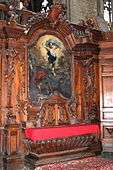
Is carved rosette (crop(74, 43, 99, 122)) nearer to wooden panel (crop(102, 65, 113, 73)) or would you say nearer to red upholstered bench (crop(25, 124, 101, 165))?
wooden panel (crop(102, 65, 113, 73))

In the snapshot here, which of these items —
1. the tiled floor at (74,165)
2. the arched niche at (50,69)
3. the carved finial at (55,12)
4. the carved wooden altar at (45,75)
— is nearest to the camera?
the tiled floor at (74,165)

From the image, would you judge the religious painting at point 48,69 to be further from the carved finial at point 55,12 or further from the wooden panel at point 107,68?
the wooden panel at point 107,68

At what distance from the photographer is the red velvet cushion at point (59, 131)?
7474mm

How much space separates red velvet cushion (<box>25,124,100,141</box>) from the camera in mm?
7474

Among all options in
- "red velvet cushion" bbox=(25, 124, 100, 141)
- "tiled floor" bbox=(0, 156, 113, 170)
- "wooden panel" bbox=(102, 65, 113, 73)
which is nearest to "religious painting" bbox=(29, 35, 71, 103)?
"red velvet cushion" bbox=(25, 124, 100, 141)

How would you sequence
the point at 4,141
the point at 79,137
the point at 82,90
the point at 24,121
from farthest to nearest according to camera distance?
1. the point at 82,90
2. the point at 79,137
3. the point at 24,121
4. the point at 4,141

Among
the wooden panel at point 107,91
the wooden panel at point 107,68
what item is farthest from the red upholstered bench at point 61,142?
the wooden panel at point 107,68

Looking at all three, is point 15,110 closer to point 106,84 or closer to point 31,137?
point 31,137

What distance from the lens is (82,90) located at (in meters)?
8.91

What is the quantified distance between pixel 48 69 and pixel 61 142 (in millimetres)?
2040

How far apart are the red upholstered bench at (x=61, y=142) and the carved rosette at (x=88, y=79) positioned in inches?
17.5

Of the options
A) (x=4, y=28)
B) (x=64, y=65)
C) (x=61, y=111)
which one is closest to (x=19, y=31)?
(x=4, y=28)

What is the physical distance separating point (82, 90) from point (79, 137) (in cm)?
147

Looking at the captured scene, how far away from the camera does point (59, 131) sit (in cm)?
792
